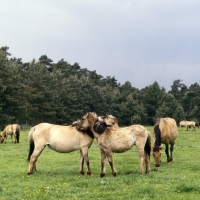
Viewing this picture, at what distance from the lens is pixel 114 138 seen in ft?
34.4

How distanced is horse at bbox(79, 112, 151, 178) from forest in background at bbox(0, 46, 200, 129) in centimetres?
3670

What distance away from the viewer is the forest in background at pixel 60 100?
49344 millimetres

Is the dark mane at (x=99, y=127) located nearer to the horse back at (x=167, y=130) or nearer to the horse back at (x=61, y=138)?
the horse back at (x=61, y=138)

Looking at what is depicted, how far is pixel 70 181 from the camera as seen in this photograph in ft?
31.2

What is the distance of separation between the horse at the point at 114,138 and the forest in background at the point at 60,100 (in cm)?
3670

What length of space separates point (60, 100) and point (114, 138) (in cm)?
5348

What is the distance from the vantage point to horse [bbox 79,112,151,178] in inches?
410

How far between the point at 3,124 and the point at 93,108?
3052 cm

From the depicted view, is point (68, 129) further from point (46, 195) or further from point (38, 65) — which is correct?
point (38, 65)

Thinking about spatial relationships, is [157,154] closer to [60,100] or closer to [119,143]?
[119,143]

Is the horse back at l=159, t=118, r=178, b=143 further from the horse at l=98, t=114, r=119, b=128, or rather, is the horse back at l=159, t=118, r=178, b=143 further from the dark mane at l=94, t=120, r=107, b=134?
the dark mane at l=94, t=120, r=107, b=134

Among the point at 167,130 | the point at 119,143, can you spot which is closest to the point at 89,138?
the point at 119,143

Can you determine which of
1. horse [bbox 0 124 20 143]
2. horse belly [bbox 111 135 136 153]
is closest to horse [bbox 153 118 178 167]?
horse belly [bbox 111 135 136 153]

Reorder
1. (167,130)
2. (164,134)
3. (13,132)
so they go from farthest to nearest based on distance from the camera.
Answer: (13,132) → (167,130) → (164,134)
